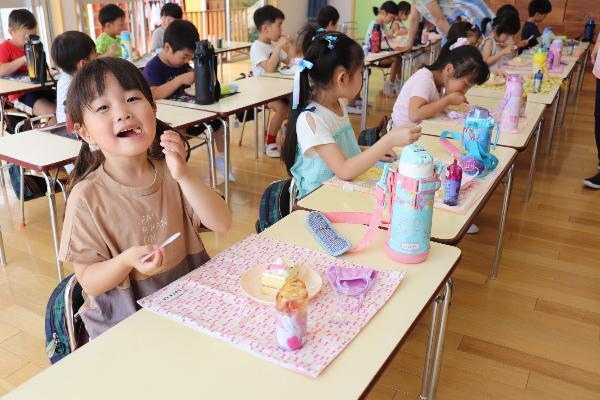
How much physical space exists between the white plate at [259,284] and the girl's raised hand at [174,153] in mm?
269

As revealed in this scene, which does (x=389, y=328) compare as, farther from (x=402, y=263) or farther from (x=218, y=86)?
(x=218, y=86)

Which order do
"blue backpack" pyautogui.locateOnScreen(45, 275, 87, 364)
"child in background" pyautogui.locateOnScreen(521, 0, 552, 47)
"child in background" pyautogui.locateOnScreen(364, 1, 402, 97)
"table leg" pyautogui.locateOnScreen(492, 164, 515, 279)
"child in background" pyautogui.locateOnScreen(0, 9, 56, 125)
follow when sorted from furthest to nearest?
"child in background" pyautogui.locateOnScreen(364, 1, 402, 97)
"child in background" pyautogui.locateOnScreen(521, 0, 552, 47)
"child in background" pyautogui.locateOnScreen(0, 9, 56, 125)
"table leg" pyautogui.locateOnScreen(492, 164, 515, 279)
"blue backpack" pyautogui.locateOnScreen(45, 275, 87, 364)

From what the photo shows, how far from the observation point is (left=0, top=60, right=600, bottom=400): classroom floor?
1.87 meters

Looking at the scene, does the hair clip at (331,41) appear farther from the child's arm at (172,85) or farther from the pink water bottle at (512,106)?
the child's arm at (172,85)

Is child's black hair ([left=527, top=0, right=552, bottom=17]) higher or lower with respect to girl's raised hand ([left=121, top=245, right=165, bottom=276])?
higher

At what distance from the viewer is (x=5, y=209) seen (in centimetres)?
318

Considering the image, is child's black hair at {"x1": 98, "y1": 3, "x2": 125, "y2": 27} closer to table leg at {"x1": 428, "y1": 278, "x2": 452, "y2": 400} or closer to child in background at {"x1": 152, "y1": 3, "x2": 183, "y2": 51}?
child in background at {"x1": 152, "y1": 3, "x2": 183, "y2": 51}

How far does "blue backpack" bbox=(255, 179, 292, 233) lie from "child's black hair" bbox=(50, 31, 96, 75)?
154 centimetres

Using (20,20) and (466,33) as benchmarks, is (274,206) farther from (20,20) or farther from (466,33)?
(466,33)

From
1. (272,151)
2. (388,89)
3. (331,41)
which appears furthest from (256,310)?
(388,89)

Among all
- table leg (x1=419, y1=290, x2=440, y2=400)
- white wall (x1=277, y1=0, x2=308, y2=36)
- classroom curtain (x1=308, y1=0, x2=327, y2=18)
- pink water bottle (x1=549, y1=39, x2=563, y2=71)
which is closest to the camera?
table leg (x1=419, y1=290, x2=440, y2=400)

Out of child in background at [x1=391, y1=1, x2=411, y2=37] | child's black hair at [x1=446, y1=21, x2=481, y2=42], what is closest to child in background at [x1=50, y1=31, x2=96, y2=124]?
child's black hair at [x1=446, y1=21, x2=481, y2=42]

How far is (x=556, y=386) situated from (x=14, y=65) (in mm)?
3782

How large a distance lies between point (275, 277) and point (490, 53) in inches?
162
